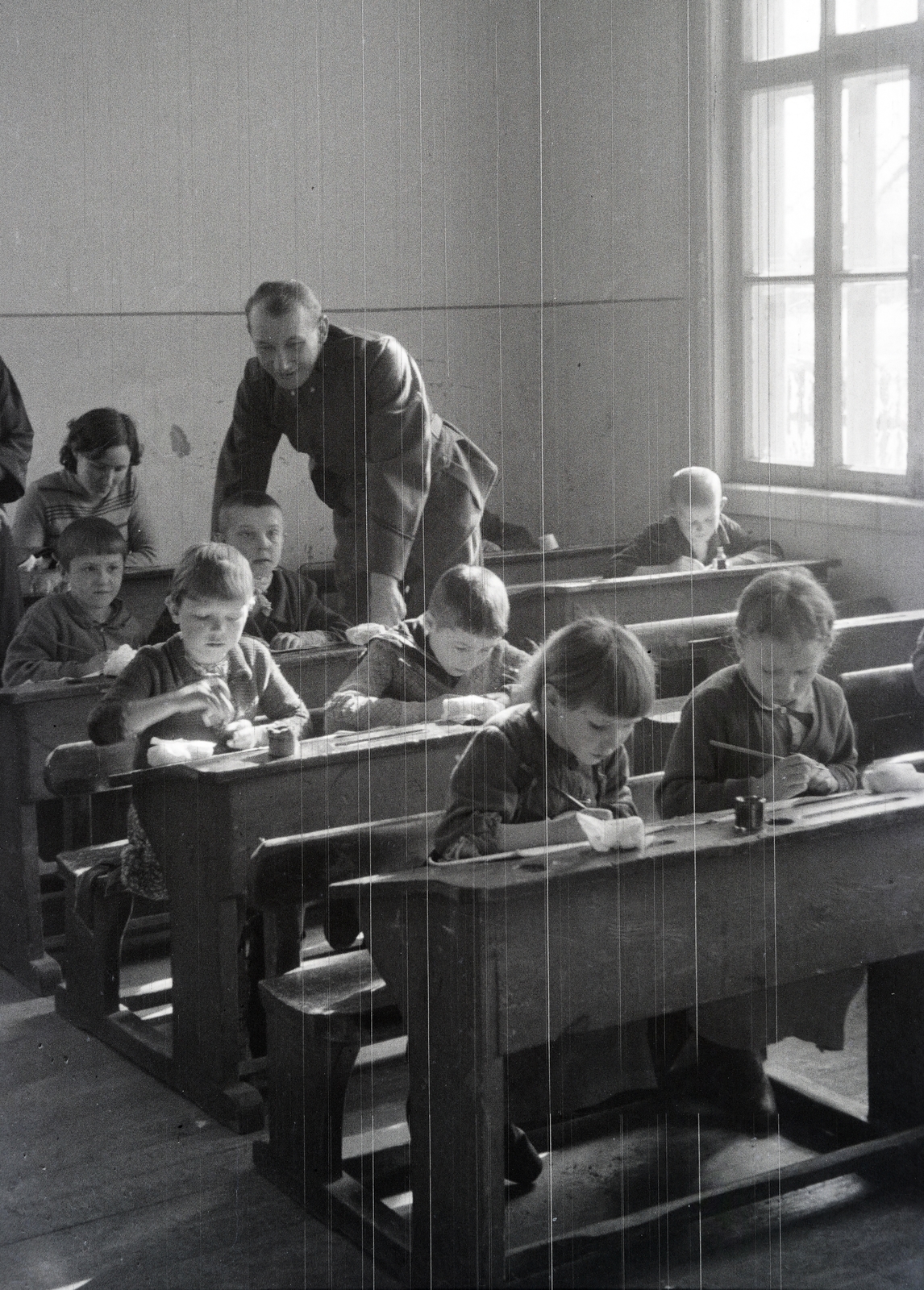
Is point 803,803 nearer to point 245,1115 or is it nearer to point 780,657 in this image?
point 780,657

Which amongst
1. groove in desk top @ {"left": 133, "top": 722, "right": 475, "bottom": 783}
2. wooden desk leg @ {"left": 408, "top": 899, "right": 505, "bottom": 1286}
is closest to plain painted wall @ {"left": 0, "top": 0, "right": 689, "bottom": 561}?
groove in desk top @ {"left": 133, "top": 722, "right": 475, "bottom": 783}

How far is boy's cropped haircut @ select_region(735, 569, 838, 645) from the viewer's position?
2141 mm

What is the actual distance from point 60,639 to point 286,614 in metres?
0.24

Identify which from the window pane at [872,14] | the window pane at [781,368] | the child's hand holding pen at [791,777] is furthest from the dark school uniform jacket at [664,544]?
the window pane at [872,14]

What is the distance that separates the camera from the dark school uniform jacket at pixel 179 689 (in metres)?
1.99

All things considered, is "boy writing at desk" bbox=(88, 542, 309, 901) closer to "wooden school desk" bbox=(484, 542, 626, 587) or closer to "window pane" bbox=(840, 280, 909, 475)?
"wooden school desk" bbox=(484, 542, 626, 587)

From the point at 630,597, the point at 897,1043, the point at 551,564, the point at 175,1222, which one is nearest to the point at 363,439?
the point at 551,564

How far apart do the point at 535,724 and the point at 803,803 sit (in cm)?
36

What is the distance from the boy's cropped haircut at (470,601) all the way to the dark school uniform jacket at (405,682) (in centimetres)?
2

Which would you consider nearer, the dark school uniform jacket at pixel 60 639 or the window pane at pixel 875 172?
the dark school uniform jacket at pixel 60 639

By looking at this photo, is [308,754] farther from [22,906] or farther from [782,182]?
[782,182]

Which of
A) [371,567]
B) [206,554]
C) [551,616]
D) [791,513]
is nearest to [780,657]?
[791,513]

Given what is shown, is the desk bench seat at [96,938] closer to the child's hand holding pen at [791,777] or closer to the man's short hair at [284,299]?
the man's short hair at [284,299]

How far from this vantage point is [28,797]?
6.59 ft
